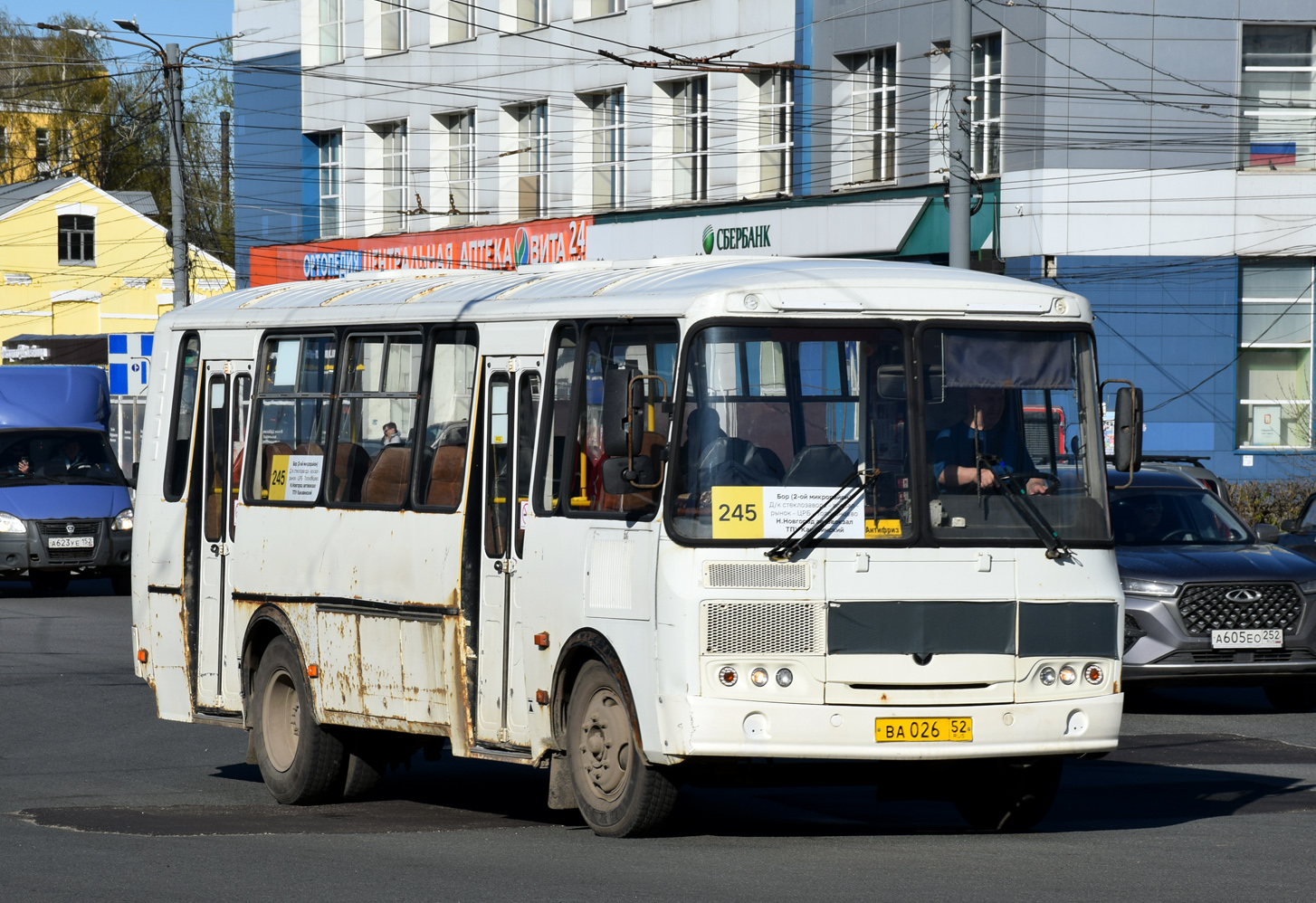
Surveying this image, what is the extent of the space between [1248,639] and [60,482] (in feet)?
53.9

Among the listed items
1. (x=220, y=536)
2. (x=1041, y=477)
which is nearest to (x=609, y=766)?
(x=1041, y=477)

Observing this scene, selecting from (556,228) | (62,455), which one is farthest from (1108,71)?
(62,455)

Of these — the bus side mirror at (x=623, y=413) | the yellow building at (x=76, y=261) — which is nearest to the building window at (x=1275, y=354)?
the bus side mirror at (x=623, y=413)

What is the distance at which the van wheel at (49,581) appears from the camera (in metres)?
26.3

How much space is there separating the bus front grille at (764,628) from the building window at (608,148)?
34.6 m

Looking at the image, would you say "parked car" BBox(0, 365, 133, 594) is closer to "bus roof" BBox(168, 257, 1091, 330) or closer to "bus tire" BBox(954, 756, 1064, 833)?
"bus roof" BBox(168, 257, 1091, 330)

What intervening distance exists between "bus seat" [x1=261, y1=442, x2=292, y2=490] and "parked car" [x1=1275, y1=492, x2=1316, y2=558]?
1009 centimetres

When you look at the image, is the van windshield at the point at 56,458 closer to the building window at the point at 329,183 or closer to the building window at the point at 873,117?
the building window at the point at 873,117

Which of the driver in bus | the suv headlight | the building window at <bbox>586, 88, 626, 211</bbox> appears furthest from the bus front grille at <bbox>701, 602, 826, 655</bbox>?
the building window at <bbox>586, 88, 626, 211</bbox>

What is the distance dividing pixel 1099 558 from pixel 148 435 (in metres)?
6.26

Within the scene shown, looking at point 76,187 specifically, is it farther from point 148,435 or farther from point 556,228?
point 148,435

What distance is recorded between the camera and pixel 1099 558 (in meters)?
9.35

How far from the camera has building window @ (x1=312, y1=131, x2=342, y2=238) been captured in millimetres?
51688

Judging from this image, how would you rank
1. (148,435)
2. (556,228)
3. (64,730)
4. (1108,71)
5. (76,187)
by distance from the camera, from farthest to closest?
(76,187) → (556,228) → (1108,71) → (64,730) → (148,435)
